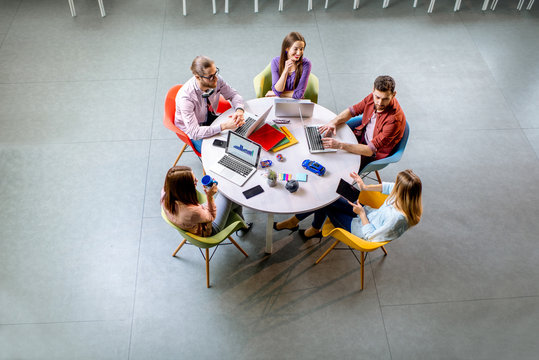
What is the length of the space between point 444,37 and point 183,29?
4.00 metres

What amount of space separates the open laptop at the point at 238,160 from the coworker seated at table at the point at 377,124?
695 mm

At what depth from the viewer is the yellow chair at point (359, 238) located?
115 inches

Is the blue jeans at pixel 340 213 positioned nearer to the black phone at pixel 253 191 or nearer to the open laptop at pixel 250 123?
the black phone at pixel 253 191

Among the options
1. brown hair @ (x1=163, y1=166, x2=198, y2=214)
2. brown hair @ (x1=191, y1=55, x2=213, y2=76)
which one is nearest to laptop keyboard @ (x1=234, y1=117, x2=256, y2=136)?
brown hair @ (x1=191, y1=55, x2=213, y2=76)

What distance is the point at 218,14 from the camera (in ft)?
19.6

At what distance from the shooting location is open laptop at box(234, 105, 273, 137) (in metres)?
3.37

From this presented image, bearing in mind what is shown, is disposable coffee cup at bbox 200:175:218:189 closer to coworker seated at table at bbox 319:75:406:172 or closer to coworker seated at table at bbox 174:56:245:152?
coworker seated at table at bbox 174:56:245:152

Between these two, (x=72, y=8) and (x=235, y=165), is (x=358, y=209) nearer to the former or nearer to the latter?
(x=235, y=165)

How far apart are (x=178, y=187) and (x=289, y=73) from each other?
6.58 ft

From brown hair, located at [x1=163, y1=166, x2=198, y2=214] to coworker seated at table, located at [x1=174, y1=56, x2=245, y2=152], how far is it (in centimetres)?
86

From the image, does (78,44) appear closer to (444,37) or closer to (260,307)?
(260,307)

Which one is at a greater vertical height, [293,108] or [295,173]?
[293,108]

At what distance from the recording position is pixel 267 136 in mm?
3492

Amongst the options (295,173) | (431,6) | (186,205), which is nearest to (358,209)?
(295,173)
